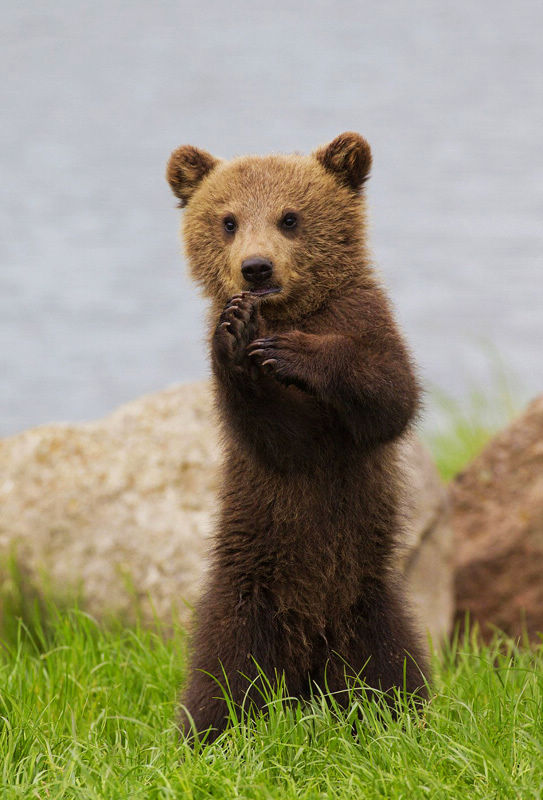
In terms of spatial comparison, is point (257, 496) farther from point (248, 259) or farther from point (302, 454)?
point (248, 259)

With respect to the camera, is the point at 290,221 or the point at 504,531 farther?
the point at 504,531

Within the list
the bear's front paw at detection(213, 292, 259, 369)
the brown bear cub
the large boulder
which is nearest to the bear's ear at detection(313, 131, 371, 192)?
the brown bear cub

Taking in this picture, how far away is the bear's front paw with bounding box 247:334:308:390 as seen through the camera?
13.8 ft

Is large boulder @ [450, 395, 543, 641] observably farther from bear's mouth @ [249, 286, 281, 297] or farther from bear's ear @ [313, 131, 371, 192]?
bear's mouth @ [249, 286, 281, 297]

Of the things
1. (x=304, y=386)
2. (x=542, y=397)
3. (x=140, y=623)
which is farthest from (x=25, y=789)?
(x=542, y=397)

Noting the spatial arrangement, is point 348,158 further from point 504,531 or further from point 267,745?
point 504,531

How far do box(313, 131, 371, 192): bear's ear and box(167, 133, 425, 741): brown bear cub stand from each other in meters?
0.20

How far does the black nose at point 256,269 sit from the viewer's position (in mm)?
→ 4387

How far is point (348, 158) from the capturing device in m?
4.91

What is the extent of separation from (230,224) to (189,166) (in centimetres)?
49

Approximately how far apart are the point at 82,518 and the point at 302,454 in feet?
8.65

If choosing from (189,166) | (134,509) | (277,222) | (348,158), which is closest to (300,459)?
(277,222)

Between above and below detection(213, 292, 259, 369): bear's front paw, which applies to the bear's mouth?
above

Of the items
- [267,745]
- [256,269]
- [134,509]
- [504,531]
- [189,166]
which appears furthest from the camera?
[504,531]
